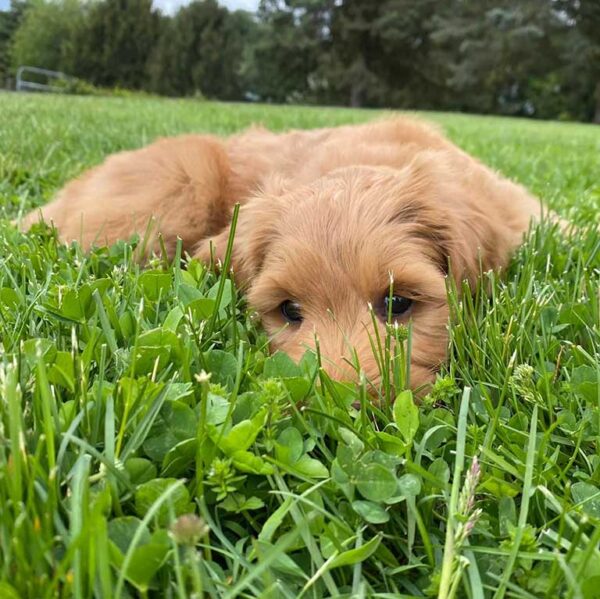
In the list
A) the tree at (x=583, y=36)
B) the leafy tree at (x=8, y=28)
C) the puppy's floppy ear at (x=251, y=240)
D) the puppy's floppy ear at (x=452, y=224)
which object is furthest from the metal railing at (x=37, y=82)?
the tree at (x=583, y=36)

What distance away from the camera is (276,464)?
104cm

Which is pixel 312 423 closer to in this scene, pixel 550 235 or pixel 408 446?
pixel 408 446

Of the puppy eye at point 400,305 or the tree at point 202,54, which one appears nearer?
the puppy eye at point 400,305

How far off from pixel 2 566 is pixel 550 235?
6.77ft

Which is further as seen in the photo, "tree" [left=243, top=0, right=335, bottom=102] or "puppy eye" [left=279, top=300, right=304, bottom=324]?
"tree" [left=243, top=0, right=335, bottom=102]

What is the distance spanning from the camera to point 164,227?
2613 mm

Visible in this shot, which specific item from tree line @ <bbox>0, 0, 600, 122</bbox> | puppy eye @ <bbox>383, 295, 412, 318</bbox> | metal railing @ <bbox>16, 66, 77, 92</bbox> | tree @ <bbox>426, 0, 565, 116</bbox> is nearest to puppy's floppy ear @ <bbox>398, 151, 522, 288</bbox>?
puppy eye @ <bbox>383, 295, 412, 318</bbox>

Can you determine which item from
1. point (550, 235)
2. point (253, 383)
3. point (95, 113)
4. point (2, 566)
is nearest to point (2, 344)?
point (253, 383)

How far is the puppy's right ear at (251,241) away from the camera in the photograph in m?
2.11

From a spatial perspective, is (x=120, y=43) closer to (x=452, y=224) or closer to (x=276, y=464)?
(x=452, y=224)

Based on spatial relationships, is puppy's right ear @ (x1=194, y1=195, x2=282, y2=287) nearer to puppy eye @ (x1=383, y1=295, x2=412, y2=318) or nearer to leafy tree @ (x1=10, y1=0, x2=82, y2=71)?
puppy eye @ (x1=383, y1=295, x2=412, y2=318)

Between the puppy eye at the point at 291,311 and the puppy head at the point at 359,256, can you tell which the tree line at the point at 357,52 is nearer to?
the puppy head at the point at 359,256

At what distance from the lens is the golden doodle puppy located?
1.82 meters

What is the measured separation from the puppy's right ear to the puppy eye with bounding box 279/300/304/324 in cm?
23
